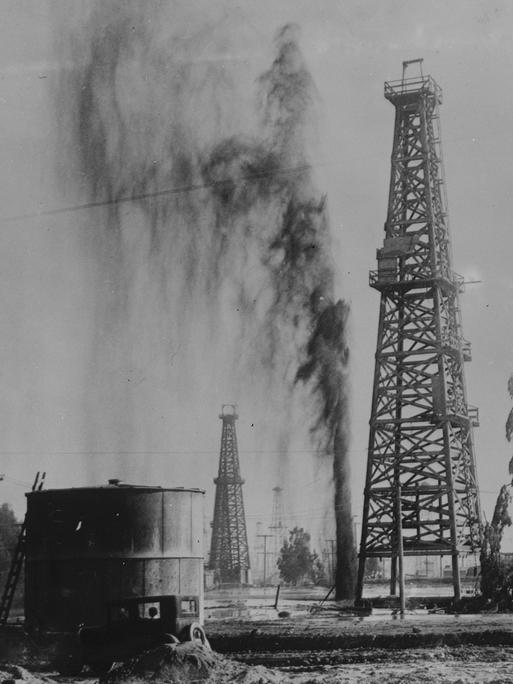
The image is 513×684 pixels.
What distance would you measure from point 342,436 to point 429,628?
20828 mm

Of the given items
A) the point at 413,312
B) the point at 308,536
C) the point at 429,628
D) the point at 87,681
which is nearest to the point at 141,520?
the point at 87,681

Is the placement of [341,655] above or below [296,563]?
below

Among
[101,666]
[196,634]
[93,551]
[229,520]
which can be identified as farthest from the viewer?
[229,520]

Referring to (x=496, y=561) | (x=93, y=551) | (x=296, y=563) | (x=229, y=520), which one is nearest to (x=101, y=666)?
(x=93, y=551)

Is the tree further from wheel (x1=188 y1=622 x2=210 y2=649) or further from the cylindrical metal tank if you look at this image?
wheel (x1=188 y1=622 x2=210 y2=649)

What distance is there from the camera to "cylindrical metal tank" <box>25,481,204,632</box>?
23.5m

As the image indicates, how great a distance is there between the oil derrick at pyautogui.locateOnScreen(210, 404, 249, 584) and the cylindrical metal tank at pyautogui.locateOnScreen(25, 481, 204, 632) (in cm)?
5444

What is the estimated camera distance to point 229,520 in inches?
3231

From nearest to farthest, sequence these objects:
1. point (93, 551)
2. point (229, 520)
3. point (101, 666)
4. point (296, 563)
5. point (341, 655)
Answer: point (101, 666) < point (341, 655) < point (93, 551) < point (229, 520) < point (296, 563)

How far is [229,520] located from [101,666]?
64.0m

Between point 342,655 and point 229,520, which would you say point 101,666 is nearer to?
point 342,655

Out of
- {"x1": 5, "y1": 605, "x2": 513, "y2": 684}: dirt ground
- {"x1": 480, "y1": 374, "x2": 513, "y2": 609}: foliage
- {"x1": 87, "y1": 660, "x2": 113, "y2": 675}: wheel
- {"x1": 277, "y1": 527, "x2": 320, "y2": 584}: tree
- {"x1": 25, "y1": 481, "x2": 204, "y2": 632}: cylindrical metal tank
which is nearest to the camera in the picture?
{"x1": 5, "y1": 605, "x2": 513, "y2": 684}: dirt ground

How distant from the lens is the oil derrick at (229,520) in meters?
79.6

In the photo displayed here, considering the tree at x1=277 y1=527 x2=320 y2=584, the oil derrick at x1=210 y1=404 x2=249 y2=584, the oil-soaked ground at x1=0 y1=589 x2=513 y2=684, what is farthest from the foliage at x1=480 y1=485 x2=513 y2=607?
the tree at x1=277 y1=527 x2=320 y2=584
